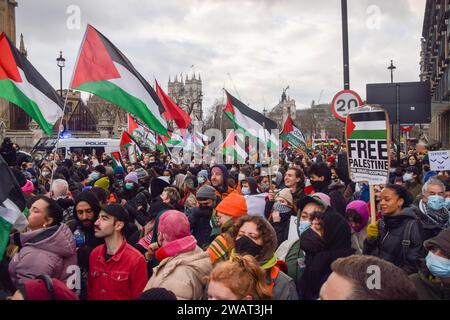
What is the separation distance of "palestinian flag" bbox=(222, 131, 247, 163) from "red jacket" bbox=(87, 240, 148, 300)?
11784 mm

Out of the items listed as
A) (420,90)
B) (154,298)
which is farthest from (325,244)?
(420,90)

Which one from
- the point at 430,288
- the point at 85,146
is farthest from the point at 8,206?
the point at 85,146

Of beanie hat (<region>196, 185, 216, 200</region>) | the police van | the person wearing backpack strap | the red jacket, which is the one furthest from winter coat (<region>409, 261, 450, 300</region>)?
the police van

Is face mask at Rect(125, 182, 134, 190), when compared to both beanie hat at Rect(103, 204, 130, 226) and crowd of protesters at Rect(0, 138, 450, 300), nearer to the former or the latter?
crowd of protesters at Rect(0, 138, 450, 300)

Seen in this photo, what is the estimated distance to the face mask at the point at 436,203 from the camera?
227 inches

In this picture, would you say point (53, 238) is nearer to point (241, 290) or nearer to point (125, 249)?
point (125, 249)

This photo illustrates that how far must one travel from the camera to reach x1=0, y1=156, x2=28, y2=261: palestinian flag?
4.23m

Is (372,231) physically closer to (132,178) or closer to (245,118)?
(132,178)

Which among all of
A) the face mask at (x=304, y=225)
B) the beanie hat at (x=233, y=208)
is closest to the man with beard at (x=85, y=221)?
the beanie hat at (x=233, y=208)

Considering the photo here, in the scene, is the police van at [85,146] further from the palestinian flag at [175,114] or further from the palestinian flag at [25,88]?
the palestinian flag at [25,88]

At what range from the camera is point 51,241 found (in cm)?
436

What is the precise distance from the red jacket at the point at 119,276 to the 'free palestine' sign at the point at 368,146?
2.63 meters

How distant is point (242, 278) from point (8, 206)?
2.30 metres

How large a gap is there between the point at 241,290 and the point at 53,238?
2.07 m
